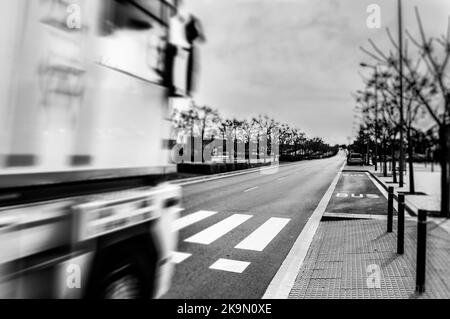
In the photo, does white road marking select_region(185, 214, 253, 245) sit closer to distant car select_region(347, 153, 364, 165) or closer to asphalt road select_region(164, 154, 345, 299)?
asphalt road select_region(164, 154, 345, 299)

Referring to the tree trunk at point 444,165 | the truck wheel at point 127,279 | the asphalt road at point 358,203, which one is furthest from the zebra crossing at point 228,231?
the tree trunk at point 444,165

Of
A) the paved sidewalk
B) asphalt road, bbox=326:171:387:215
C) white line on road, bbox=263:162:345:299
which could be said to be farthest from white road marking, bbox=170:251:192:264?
asphalt road, bbox=326:171:387:215

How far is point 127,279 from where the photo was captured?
3.12 metres

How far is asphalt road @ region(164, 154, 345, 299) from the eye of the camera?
15.7 feet

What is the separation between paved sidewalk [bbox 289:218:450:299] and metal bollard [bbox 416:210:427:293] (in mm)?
120

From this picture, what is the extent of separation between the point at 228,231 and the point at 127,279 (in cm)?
511

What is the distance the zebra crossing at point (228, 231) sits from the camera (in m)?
5.75

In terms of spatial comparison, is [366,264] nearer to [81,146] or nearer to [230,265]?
[230,265]

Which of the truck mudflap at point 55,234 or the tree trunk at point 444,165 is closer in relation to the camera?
the truck mudflap at point 55,234

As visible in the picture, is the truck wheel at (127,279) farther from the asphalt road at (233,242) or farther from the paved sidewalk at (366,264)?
the paved sidewalk at (366,264)

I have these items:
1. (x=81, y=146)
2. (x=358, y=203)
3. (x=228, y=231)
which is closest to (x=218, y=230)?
(x=228, y=231)

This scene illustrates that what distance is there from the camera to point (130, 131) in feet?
10.1

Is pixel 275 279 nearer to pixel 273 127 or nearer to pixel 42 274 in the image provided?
pixel 42 274
